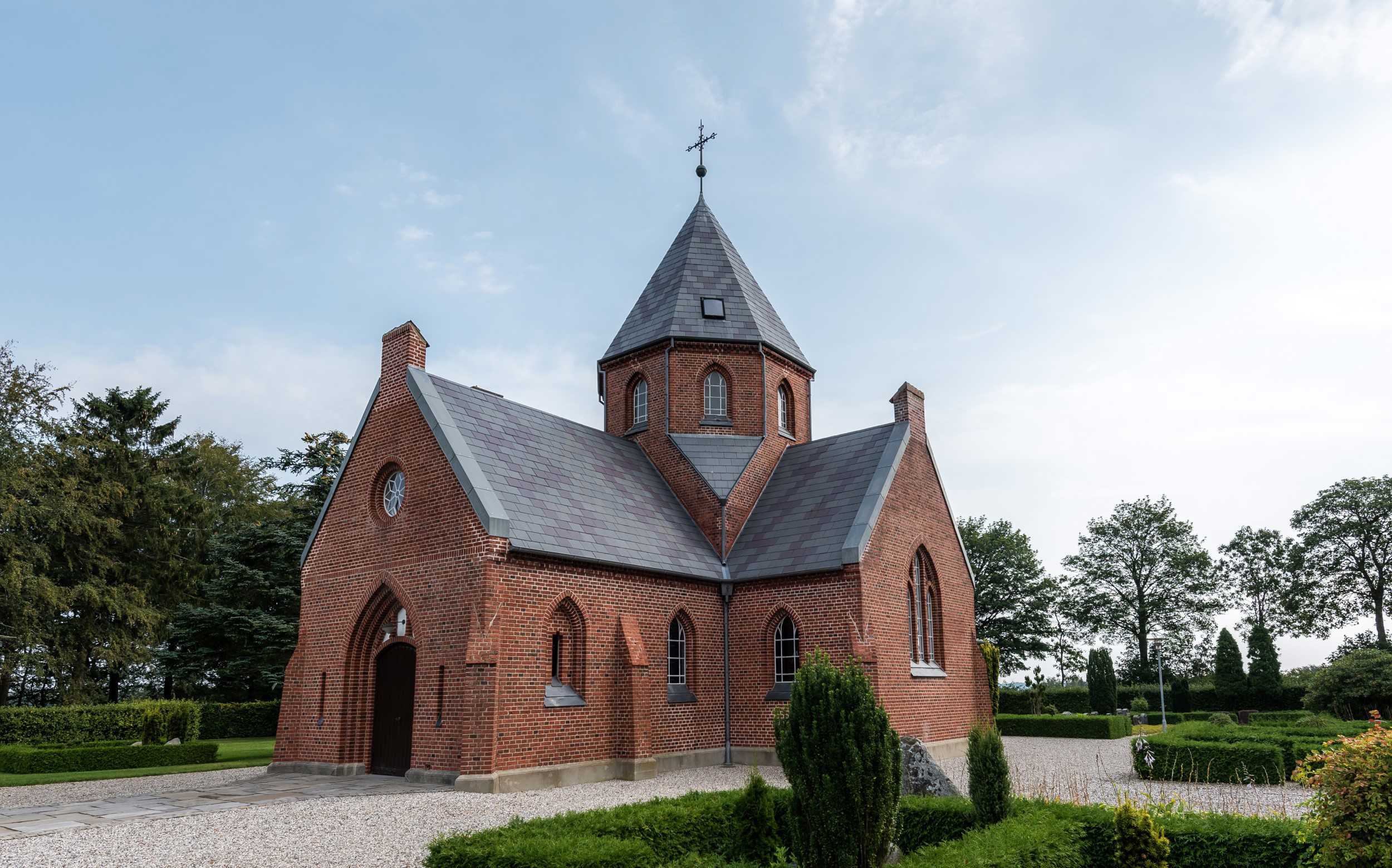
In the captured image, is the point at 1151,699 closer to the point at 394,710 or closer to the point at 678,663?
the point at 678,663

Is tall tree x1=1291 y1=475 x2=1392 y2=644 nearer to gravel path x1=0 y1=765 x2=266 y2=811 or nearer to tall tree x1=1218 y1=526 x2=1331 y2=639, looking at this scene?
tall tree x1=1218 y1=526 x2=1331 y2=639

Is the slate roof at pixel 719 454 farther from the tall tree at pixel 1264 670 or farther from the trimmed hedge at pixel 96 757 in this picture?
the tall tree at pixel 1264 670

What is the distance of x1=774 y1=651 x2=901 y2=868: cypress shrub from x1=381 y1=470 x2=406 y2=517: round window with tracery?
39.9 ft

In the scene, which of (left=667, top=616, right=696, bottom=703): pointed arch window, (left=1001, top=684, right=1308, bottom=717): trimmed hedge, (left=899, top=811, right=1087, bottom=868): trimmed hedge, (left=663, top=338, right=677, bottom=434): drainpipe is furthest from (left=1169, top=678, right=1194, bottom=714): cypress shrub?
(left=899, top=811, right=1087, bottom=868): trimmed hedge

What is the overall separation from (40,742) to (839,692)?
24.8m

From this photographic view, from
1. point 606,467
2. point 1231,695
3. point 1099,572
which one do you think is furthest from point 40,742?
point 1099,572

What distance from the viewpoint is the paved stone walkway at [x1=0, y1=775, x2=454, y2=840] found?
469 inches

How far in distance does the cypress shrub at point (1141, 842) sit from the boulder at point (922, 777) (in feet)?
13.4

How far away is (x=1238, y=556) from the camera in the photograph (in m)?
54.2

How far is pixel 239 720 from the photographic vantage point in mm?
30000

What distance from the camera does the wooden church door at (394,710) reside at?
1681 centimetres

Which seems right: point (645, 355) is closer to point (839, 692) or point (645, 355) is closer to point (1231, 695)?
point (839, 692)

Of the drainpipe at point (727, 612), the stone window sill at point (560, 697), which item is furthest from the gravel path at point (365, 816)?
the stone window sill at point (560, 697)

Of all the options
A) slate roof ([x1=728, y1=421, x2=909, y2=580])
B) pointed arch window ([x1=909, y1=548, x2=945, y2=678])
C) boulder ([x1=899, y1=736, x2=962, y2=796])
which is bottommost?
boulder ([x1=899, y1=736, x2=962, y2=796])
